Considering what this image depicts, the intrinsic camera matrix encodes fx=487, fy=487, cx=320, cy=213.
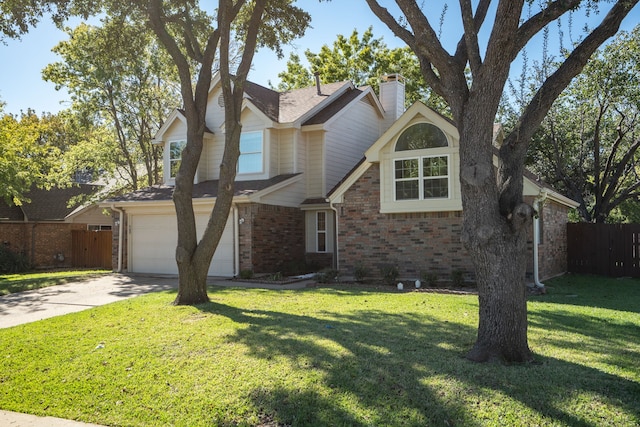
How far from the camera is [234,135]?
10.6m

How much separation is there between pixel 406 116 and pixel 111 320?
31.9 ft

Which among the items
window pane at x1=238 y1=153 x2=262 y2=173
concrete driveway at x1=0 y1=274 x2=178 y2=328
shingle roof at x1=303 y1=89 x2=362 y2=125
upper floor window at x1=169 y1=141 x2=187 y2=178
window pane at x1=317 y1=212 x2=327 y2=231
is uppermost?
shingle roof at x1=303 y1=89 x2=362 y2=125

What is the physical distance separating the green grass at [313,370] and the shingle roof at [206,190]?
797cm

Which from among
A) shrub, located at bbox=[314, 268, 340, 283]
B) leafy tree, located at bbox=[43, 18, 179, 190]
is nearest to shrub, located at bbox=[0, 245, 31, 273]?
leafy tree, located at bbox=[43, 18, 179, 190]

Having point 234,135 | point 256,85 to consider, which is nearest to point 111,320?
point 234,135

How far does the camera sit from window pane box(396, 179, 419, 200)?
14.7m

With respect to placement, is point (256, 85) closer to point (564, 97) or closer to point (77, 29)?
point (77, 29)

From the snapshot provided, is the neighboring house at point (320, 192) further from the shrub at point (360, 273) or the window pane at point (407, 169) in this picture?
the shrub at point (360, 273)

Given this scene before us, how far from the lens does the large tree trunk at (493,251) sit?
19.1ft

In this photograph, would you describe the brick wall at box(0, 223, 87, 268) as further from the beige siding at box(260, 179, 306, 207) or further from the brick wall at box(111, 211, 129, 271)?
the beige siding at box(260, 179, 306, 207)

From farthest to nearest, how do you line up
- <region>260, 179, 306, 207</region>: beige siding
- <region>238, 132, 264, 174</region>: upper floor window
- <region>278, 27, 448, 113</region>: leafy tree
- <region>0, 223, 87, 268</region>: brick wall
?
<region>278, 27, 448, 113</region>: leafy tree → <region>0, 223, 87, 268</region>: brick wall → <region>238, 132, 264, 174</region>: upper floor window → <region>260, 179, 306, 207</region>: beige siding

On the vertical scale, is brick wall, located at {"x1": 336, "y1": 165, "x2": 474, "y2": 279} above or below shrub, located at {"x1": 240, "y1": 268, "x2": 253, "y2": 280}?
above

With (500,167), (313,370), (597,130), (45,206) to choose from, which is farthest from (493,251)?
(45,206)

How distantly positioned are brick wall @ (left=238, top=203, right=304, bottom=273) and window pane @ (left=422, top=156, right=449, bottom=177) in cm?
574
